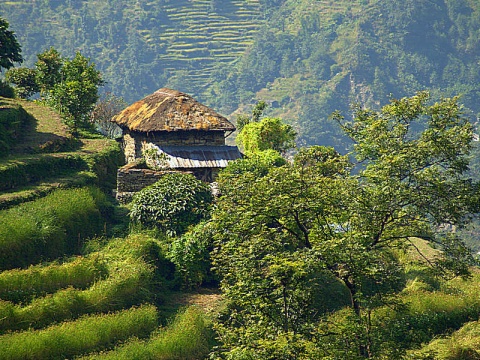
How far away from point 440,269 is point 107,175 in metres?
16.6

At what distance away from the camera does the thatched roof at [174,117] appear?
37.4 metres

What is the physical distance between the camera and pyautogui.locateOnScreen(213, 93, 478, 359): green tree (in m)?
18.2

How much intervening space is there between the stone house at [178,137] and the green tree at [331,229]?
Answer: 13982 mm

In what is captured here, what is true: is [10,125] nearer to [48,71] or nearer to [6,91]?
[6,91]

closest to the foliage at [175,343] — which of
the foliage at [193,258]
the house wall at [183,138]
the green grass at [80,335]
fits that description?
the green grass at [80,335]

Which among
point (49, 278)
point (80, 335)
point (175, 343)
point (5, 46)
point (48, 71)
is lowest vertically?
point (175, 343)

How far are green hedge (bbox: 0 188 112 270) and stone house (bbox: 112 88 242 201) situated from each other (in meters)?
7.32

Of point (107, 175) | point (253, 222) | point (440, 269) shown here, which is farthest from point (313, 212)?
point (107, 175)

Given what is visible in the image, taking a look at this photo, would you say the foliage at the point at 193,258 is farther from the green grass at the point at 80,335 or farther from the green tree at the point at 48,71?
the green tree at the point at 48,71

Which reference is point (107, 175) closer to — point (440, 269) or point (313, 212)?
point (313, 212)

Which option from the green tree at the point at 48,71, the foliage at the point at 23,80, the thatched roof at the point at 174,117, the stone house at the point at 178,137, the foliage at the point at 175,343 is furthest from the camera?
the foliage at the point at 23,80

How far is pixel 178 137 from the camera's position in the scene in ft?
124

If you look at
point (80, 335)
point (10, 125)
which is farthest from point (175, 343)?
point (10, 125)

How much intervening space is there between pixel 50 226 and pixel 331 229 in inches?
357
